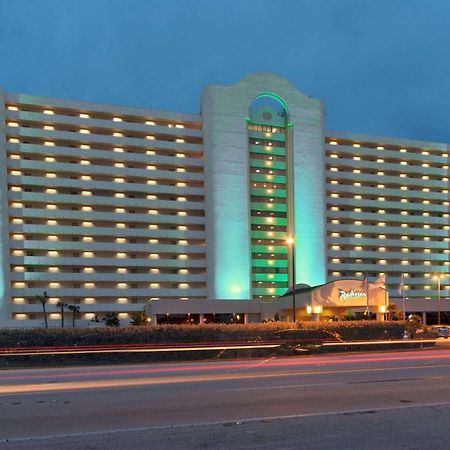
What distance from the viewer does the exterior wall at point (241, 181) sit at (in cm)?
8050

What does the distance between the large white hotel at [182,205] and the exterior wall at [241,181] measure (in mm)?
194

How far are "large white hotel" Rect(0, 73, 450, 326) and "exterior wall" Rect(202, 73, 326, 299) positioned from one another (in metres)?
0.19

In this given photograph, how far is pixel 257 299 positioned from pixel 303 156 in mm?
26297

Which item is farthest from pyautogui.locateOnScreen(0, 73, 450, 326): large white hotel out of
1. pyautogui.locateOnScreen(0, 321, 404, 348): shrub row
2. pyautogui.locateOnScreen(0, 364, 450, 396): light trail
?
pyautogui.locateOnScreen(0, 364, 450, 396): light trail

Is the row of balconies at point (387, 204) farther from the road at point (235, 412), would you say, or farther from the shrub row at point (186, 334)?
the road at point (235, 412)

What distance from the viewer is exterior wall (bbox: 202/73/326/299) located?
8050 cm

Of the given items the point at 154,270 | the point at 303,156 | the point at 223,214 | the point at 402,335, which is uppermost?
the point at 303,156

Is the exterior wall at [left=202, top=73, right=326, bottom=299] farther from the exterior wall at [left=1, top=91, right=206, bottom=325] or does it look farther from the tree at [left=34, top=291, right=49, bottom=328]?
the tree at [left=34, top=291, right=49, bottom=328]

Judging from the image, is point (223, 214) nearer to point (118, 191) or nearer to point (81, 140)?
point (118, 191)

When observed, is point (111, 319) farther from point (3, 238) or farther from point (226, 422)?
point (226, 422)

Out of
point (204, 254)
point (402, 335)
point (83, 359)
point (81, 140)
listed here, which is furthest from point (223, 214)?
point (83, 359)

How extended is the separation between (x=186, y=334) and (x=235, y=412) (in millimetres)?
21525

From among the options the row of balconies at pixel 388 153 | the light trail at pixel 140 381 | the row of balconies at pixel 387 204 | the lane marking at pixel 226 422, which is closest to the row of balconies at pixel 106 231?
the row of balconies at pixel 387 204

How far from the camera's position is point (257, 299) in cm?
8088
